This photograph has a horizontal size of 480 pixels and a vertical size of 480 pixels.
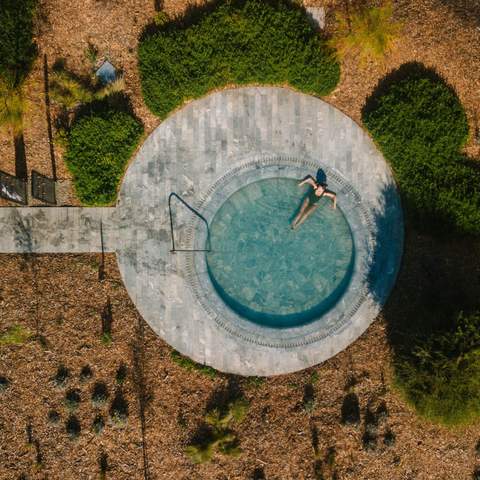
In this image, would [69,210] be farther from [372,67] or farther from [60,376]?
[372,67]

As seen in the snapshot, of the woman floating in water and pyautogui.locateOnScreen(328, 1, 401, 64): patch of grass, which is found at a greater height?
pyautogui.locateOnScreen(328, 1, 401, 64): patch of grass

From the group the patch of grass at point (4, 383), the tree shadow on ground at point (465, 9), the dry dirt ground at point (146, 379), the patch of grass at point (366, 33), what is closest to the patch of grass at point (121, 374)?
the dry dirt ground at point (146, 379)

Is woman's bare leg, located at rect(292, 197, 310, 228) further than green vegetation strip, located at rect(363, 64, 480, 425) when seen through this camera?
Yes

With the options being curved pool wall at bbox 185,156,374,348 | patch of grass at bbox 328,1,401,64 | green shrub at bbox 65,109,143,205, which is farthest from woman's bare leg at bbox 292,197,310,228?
green shrub at bbox 65,109,143,205

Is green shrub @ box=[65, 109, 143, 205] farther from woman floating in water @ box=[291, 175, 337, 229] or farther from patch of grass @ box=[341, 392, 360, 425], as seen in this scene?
patch of grass @ box=[341, 392, 360, 425]

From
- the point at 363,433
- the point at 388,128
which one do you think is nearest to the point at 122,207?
the point at 388,128

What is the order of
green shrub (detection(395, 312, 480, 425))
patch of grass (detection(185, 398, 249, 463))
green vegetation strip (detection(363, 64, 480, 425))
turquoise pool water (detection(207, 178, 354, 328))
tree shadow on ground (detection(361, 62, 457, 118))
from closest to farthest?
1. green shrub (detection(395, 312, 480, 425))
2. green vegetation strip (detection(363, 64, 480, 425))
3. patch of grass (detection(185, 398, 249, 463))
4. tree shadow on ground (detection(361, 62, 457, 118))
5. turquoise pool water (detection(207, 178, 354, 328))

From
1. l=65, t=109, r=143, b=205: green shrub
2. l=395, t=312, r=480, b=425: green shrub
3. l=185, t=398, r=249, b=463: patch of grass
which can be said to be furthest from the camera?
l=185, t=398, r=249, b=463: patch of grass

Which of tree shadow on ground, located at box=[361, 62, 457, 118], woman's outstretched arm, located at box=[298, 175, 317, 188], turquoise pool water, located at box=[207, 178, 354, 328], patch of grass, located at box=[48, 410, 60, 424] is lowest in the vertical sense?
patch of grass, located at box=[48, 410, 60, 424]
